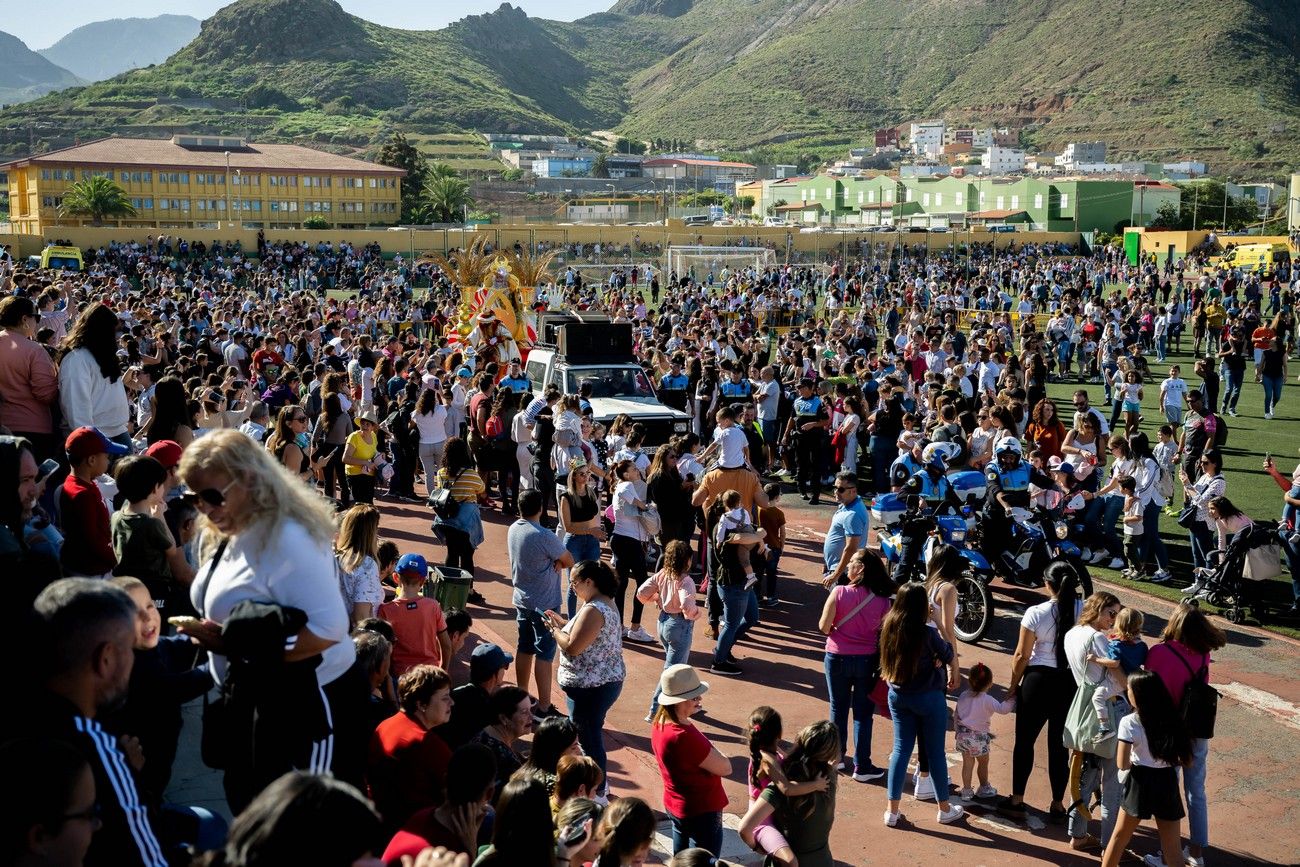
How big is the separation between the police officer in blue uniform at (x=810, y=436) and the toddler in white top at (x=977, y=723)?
8.20m

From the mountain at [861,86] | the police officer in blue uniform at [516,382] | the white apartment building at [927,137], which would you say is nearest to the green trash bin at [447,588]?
the police officer in blue uniform at [516,382]

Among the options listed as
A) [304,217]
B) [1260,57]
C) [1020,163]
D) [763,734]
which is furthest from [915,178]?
[763,734]

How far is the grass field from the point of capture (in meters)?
11.9

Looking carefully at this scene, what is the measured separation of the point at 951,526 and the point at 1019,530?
3.47 feet

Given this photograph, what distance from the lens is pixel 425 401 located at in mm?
14016

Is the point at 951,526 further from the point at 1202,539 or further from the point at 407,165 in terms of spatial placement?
the point at 407,165

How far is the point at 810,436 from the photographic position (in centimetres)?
1552

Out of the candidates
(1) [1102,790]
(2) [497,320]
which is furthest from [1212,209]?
(1) [1102,790]

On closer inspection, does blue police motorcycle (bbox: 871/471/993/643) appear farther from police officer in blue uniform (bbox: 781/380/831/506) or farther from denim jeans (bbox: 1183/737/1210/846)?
police officer in blue uniform (bbox: 781/380/831/506)

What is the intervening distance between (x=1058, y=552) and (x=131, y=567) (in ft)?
26.7

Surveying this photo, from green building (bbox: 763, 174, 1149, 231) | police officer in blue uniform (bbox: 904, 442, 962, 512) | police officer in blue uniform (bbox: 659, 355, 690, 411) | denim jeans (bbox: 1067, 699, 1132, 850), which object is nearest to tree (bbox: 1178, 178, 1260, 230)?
green building (bbox: 763, 174, 1149, 231)

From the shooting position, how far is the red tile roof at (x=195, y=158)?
253 ft

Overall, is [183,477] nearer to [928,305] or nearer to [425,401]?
[425,401]

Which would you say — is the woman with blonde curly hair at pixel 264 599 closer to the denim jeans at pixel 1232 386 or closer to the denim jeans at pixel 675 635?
the denim jeans at pixel 675 635
